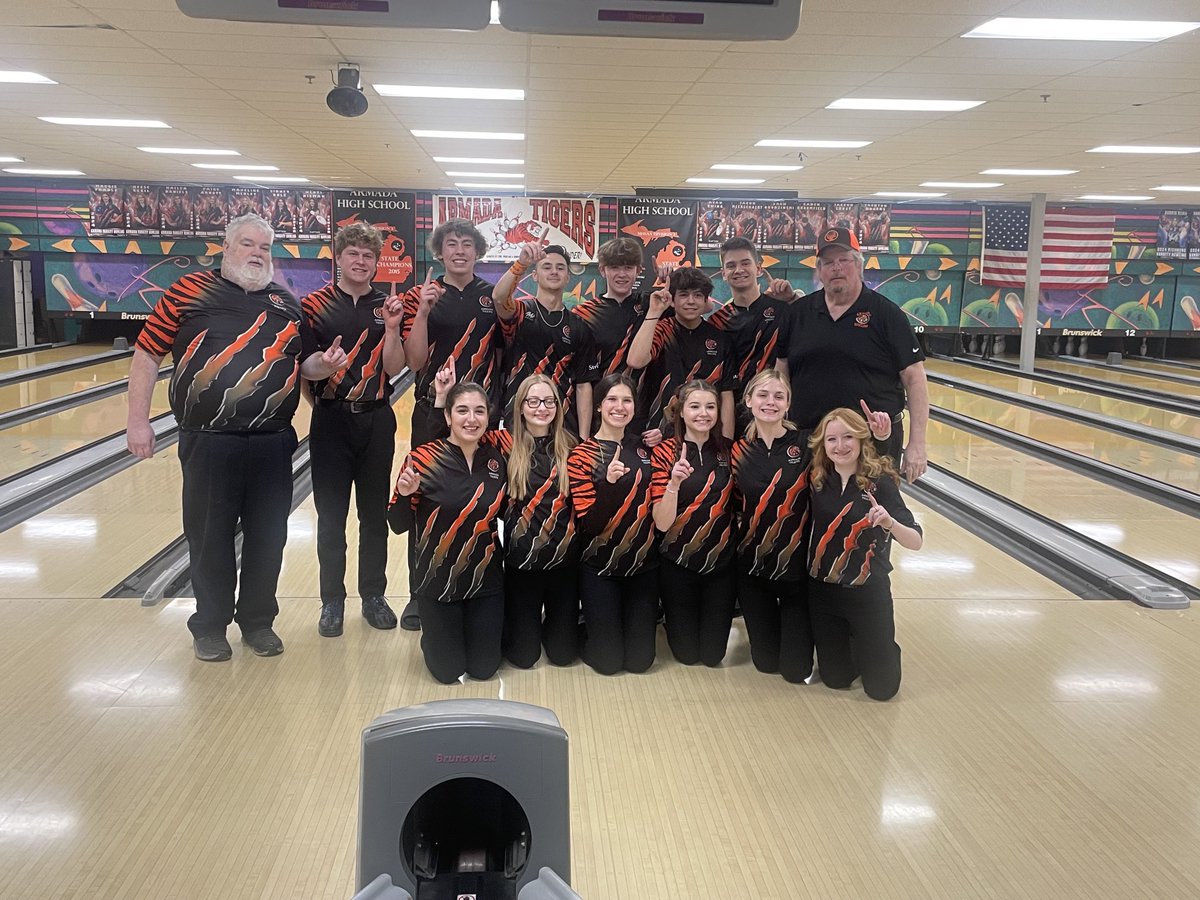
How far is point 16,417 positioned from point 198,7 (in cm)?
759

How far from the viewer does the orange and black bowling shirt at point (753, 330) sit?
3.45 meters

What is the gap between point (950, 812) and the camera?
2.38 metres

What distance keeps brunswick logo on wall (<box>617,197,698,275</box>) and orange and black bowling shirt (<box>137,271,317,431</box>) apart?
5.41m

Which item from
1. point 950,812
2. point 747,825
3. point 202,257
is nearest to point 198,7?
point 747,825

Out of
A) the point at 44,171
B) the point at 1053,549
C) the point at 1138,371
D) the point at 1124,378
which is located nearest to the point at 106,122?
the point at 44,171

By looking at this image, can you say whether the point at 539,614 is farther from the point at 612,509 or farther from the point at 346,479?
the point at 346,479

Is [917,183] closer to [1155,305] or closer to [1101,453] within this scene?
[1101,453]

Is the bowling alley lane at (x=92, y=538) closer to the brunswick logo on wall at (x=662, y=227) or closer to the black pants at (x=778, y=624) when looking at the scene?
the black pants at (x=778, y=624)

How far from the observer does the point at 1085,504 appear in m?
5.81

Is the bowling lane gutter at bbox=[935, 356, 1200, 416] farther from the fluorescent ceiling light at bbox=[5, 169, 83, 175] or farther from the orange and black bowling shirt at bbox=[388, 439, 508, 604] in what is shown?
the fluorescent ceiling light at bbox=[5, 169, 83, 175]

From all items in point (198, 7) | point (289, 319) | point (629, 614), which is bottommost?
point (629, 614)

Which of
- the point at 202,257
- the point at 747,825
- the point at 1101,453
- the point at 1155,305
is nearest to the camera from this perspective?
the point at 747,825

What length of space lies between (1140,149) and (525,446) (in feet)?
23.8

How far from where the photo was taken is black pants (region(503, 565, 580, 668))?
3162 millimetres
